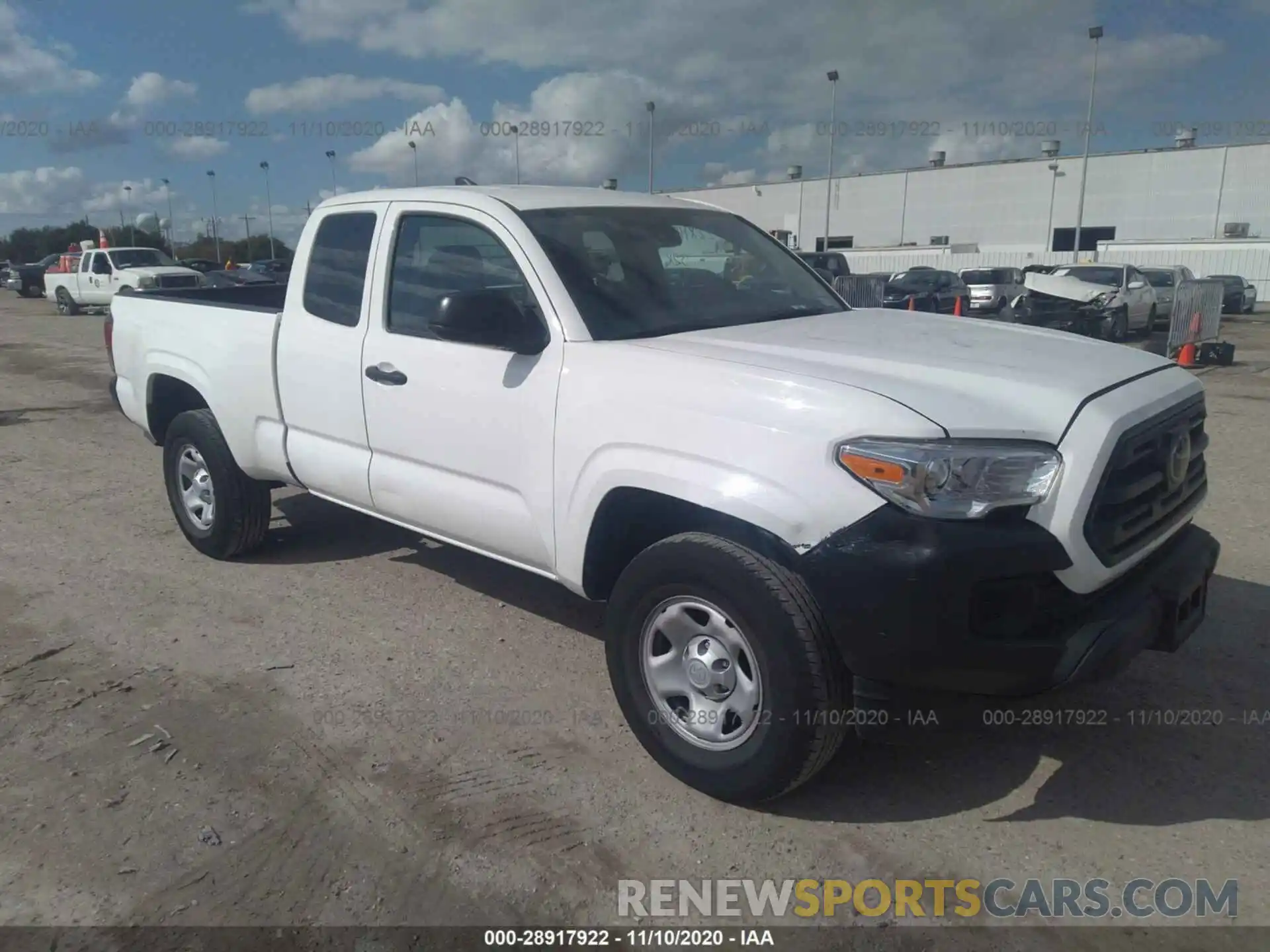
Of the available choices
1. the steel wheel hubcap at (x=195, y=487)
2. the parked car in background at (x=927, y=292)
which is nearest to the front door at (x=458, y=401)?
the steel wheel hubcap at (x=195, y=487)

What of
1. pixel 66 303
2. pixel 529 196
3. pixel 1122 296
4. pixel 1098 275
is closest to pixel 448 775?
pixel 529 196

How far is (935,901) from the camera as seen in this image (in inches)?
109

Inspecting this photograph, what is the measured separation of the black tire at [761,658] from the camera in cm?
287

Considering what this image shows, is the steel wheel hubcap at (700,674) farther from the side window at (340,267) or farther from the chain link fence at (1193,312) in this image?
the chain link fence at (1193,312)

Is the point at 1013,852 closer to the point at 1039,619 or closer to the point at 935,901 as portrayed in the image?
the point at 935,901

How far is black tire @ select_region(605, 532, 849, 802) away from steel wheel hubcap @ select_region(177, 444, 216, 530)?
10.7 ft

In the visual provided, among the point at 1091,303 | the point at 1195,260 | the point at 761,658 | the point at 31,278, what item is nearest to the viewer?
the point at 761,658

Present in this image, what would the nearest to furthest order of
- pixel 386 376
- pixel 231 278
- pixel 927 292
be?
pixel 386 376 < pixel 927 292 < pixel 231 278

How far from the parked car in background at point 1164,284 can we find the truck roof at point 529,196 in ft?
65.9

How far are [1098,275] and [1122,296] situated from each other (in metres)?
1.69

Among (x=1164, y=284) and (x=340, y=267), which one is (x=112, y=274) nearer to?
(x=340, y=267)

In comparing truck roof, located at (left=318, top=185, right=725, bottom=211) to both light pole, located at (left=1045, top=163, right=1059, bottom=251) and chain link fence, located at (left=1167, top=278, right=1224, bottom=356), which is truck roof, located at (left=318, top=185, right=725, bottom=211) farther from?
light pole, located at (left=1045, top=163, right=1059, bottom=251)

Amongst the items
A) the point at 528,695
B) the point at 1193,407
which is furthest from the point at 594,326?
the point at 1193,407

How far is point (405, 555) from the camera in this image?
5719 mm
